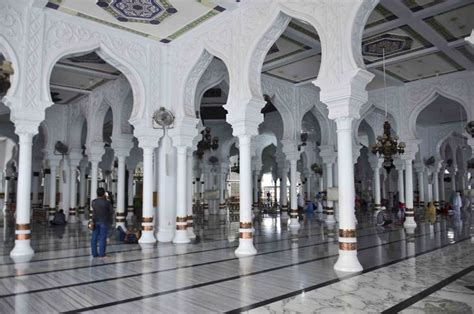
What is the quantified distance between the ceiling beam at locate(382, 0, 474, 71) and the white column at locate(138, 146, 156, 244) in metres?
4.54

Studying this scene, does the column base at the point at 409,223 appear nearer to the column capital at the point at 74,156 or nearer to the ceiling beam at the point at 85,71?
the ceiling beam at the point at 85,71

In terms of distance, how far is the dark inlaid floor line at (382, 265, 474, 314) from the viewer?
3012 mm

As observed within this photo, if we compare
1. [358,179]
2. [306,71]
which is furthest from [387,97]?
[358,179]

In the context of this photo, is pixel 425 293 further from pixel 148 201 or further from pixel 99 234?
pixel 148 201

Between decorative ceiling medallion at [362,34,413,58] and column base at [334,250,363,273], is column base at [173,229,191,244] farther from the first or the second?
decorative ceiling medallion at [362,34,413,58]

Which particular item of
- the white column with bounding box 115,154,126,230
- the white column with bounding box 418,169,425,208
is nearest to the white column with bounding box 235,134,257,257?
the white column with bounding box 115,154,126,230

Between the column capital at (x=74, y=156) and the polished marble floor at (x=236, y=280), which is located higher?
the column capital at (x=74, y=156)

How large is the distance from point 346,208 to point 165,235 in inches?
145

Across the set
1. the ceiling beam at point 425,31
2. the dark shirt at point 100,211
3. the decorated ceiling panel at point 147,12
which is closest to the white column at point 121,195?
the dark shirt at point 100,211

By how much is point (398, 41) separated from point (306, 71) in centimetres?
220

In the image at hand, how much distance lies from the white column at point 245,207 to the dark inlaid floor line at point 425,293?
2.51 metres

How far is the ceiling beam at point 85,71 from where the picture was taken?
26.4ft

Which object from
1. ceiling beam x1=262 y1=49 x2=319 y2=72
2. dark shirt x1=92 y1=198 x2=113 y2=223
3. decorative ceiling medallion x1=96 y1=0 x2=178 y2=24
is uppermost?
decorative ceiling medallion x1=96 y1=0 x2=178 y2=24

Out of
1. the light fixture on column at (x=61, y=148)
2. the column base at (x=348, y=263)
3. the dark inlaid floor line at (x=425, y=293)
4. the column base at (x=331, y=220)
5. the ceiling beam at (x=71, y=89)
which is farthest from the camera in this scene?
the light fixture on column at (x=61, y=148)
